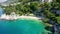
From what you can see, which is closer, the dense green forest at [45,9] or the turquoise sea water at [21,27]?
the turquoise sea water at [21,27]

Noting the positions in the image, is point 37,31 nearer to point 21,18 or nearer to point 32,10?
point 21,18

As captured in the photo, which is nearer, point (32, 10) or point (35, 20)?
point (35, 20)

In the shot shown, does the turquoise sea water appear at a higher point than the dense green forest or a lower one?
lower

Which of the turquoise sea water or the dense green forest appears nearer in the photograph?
the turquoise sea water

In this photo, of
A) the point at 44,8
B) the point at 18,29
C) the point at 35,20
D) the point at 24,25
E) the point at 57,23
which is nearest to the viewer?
the point at 57,23

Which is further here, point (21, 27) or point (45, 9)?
point (45, 9)

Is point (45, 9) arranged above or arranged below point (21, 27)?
above

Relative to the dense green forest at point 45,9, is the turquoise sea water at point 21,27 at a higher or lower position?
lower

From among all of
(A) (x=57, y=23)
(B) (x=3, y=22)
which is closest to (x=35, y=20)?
(B) (x=3, y=22)
